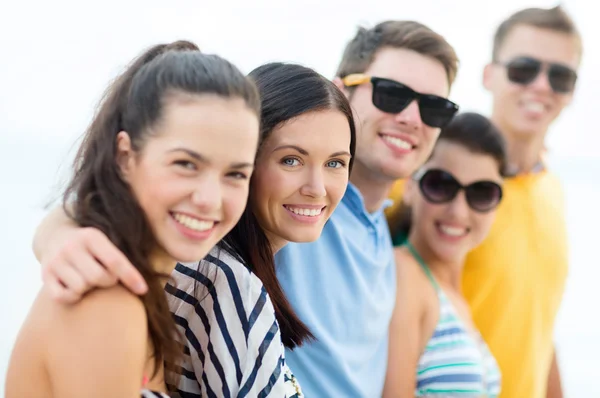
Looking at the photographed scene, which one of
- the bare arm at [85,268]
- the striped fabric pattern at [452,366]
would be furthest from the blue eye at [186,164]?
the striped fabric pattern at [452,366]

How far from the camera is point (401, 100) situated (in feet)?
9.48

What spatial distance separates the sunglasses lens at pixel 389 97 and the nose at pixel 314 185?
2.74 ft

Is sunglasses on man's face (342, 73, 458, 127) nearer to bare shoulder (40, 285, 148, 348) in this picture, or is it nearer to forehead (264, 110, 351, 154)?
forehead (264, 110, 351, 154)

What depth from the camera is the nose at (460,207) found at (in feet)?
10.6

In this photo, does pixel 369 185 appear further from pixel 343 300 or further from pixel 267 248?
pixel 267 248

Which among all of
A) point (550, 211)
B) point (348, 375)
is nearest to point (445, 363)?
point (348, 375)

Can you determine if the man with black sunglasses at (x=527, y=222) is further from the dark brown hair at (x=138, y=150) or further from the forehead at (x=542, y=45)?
the dark brown hair at (x=138, y=150)

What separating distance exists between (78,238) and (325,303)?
1.14 m

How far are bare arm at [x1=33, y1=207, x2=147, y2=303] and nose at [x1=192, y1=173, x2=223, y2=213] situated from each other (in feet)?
0.67

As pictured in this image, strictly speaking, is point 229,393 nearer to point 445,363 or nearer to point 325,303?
point 325,303

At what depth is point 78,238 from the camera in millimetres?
1588

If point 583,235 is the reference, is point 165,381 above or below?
below

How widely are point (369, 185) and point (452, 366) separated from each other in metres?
0.76

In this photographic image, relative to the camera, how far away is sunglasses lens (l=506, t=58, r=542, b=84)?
3.91 m
